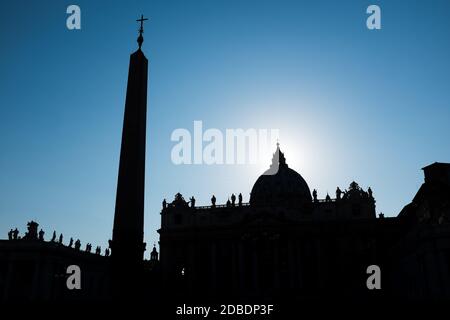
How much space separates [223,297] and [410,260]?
81.7ft

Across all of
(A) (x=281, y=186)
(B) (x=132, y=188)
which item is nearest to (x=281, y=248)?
(A) (x=281, y=186)

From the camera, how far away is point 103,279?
63344 mm

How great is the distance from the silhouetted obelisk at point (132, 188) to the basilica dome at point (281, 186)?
63.2m

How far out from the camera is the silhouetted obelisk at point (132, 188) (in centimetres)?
1423

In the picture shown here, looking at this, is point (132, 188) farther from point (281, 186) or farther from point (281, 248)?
point (281, 186)

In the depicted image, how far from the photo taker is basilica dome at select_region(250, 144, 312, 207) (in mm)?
81938

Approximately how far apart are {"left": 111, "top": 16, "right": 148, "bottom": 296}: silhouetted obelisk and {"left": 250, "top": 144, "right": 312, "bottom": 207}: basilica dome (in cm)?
6323

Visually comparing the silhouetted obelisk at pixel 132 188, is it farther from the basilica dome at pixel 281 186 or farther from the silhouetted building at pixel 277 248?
the basilica dome at pixel 281 186

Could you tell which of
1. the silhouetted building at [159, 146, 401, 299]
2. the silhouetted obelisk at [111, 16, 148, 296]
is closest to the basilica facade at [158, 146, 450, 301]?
the silhouetted building at [159, 146, 401, 299]

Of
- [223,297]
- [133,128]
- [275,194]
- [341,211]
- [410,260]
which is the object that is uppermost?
[275,194]
